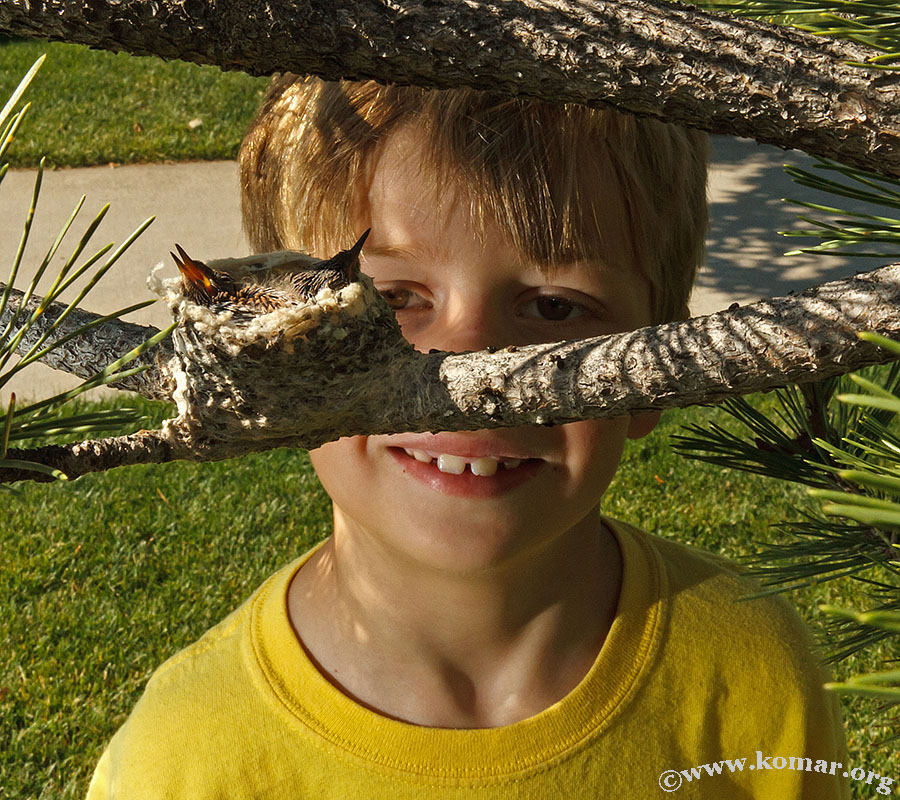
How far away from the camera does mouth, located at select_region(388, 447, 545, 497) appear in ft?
4.20

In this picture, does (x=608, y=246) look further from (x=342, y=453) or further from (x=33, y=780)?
(x=33, y=780)

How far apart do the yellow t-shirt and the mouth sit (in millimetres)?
379

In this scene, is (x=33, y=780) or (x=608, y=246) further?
(x=33, y=780)

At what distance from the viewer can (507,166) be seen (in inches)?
49.9

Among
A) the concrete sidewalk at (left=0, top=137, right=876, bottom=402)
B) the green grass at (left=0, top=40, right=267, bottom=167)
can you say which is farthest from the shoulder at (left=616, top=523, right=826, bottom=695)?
the green grass at (left=0, top=40, right=267, bottom=167)

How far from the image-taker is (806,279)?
5180 millimetres

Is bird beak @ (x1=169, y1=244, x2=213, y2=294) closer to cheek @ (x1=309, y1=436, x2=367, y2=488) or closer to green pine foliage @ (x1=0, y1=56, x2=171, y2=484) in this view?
green pine foliage @ (x1=0, y1=56, x2=171, y2=484)

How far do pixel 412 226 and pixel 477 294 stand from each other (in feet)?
0.42

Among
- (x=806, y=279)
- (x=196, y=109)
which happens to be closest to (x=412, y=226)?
(x=806, y=279)

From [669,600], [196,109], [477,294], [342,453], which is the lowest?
[196,109]

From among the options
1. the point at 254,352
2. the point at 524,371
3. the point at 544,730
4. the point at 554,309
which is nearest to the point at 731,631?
the point at 544,730

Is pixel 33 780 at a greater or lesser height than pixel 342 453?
lesser

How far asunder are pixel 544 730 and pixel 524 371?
3.31 feet
